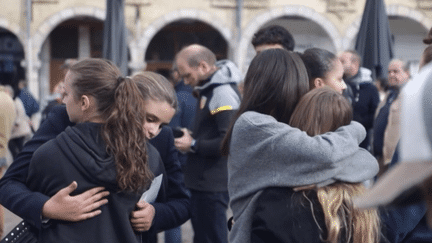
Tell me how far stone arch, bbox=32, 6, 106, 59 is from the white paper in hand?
47.7 ft

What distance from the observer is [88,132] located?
2.03 meters

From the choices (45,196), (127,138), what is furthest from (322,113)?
(45,196)

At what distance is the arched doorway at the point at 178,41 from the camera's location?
1812 cm

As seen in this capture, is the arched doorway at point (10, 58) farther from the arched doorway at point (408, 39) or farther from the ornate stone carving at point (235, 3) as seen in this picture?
the arched doorway at point (408, 39)

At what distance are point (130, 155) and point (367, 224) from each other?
0.84 meters

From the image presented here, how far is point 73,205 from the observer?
6.47 ft

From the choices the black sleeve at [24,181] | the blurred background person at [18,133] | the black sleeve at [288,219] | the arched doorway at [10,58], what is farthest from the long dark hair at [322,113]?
the arched doorway at [10,58]

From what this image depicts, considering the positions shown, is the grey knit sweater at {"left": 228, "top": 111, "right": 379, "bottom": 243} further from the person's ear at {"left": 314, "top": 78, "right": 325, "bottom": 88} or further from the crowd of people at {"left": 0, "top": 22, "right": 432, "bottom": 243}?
the person's ear at {"left": 314, "top": 78, "right": 325, "bottom": 88}

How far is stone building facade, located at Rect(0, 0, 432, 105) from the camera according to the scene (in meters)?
16.3

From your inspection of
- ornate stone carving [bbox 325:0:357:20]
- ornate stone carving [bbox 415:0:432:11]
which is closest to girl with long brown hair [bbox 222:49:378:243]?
ornate stone carving [bbox 325:0:357:20]

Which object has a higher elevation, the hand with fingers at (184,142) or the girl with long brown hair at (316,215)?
the girl with long brown hair at (316,215)

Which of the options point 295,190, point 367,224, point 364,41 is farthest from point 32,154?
point 364,41

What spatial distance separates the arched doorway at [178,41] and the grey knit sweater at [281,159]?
16222 millimetres

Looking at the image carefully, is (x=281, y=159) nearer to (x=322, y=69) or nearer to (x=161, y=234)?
(x=322, y=69)
